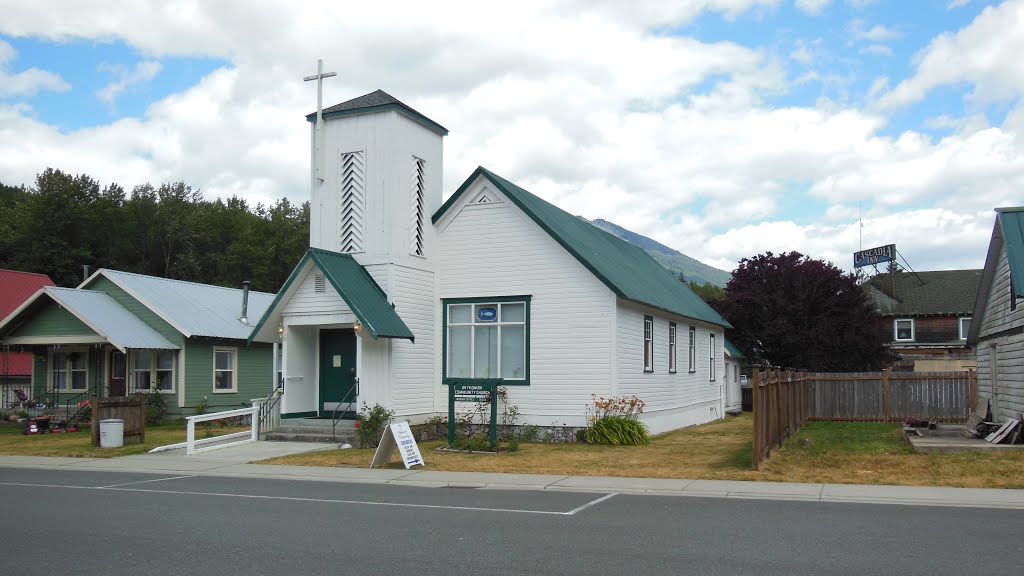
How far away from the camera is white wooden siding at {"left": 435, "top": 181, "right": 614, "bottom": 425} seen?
21417 mm

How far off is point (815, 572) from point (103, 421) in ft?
59.1

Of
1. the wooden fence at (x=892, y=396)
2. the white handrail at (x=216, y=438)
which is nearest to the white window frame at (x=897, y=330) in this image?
the wooden fence at (x=892, y=396)

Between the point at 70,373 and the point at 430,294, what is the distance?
16.1 m

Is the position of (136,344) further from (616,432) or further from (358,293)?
(616,432)

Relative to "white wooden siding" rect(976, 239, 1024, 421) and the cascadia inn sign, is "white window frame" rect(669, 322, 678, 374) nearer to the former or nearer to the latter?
"white wooden siding" rect(976, 239, 1024, 421)

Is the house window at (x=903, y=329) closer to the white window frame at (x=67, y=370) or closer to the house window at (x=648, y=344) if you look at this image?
the house window at (x=648, y=344)

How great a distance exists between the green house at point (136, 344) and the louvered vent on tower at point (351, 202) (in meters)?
9.72

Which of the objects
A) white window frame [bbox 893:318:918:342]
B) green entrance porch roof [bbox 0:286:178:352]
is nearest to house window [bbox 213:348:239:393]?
green entrance porch roof [bbox 0:286:178:352]

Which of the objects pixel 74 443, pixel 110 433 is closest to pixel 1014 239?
pixel 110 433

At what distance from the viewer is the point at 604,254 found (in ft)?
81.2

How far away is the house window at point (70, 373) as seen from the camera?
3142 centimetres

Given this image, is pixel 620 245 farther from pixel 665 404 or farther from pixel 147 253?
pixel 147 253

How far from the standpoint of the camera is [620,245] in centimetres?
3075

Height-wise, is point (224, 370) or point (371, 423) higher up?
point (224, 370)
